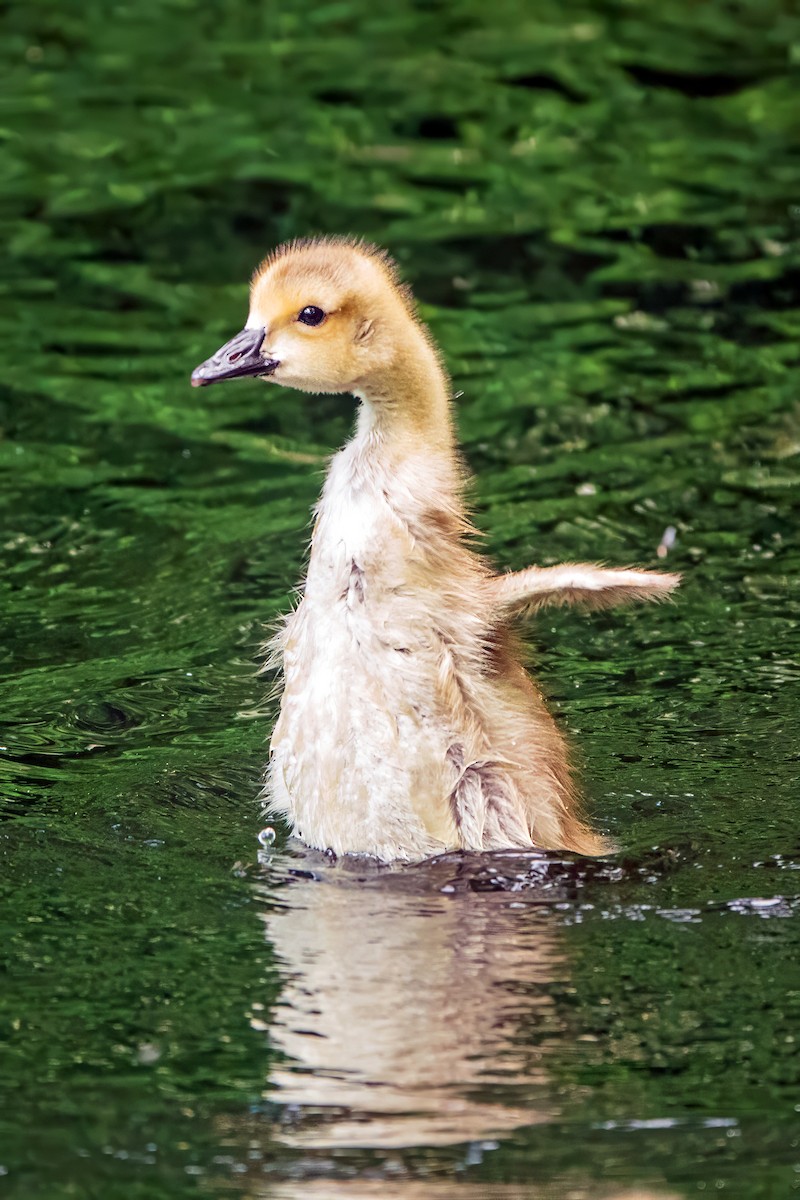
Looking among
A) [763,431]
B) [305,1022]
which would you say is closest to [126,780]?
[305,1022]

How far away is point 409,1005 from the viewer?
5.94 meters

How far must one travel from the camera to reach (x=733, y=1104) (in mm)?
5422

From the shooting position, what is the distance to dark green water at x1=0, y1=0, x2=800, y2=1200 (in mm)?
5461

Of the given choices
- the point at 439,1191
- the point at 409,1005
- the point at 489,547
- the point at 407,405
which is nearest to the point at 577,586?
the point at 407,405

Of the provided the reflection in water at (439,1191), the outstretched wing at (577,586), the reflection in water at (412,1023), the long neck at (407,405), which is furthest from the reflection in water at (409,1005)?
the long neck at (407,405)

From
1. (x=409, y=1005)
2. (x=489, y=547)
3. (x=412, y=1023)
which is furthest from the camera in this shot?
(x=489, y=547)

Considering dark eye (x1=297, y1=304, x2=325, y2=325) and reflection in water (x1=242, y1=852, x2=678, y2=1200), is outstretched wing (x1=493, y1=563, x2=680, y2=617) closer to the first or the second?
reflection in water (x1=242, y1=852, x2=678, y2=1200)

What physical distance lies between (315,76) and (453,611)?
363 inches

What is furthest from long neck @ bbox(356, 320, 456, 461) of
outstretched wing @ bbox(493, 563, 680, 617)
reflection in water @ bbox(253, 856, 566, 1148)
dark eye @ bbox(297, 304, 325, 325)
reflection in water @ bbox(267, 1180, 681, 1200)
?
reflection in water @ bbox(267, 1180, 681, 1200)

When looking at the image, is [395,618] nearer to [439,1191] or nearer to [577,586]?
[577,586]

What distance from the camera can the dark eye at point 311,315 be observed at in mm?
6918

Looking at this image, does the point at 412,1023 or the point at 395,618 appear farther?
the point at 395,618

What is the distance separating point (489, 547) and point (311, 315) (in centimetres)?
293

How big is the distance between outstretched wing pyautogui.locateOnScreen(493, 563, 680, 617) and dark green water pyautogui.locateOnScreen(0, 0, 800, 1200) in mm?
843
